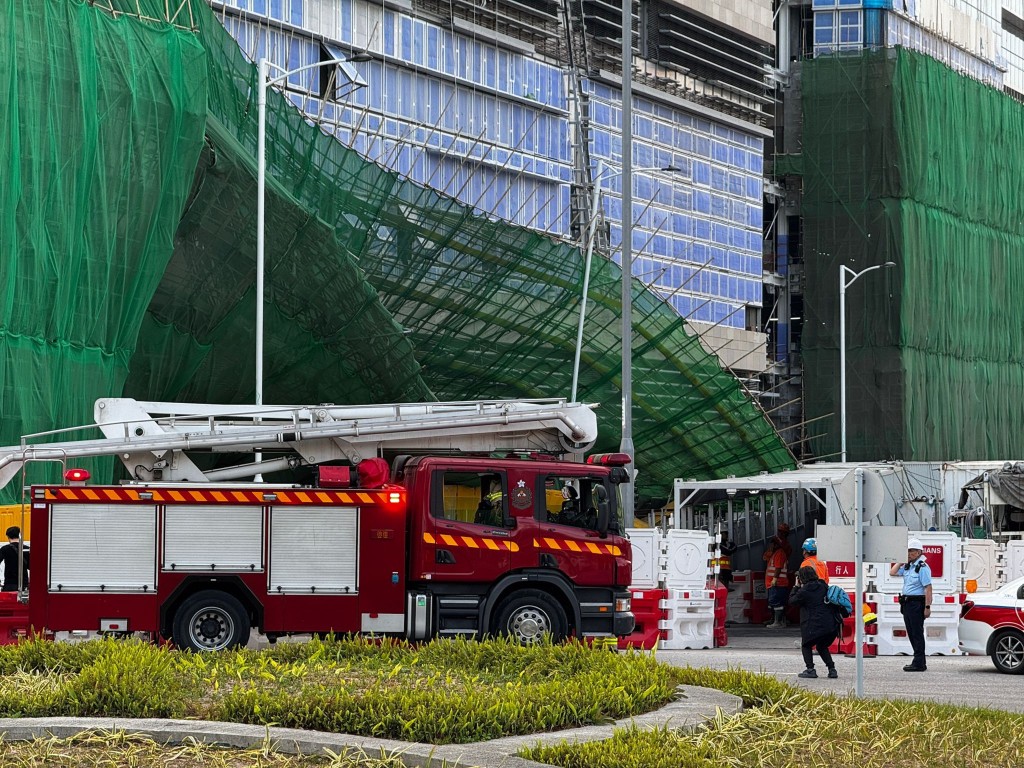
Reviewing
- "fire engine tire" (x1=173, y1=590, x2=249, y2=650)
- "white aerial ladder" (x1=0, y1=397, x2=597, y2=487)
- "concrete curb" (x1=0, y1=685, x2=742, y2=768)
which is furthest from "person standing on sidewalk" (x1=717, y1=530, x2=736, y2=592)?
"concrete curb" (x1=0, y1=685, x2=742, y2=768)

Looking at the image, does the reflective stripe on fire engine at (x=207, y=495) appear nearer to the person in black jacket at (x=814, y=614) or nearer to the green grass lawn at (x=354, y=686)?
the person in black jacket at (x=814, y=614)

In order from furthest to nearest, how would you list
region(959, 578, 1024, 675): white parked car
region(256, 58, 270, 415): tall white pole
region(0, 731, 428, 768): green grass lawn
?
region(256, 58, 270, 415): tall white pole < region(959, 578, 1024, 675): white parked car < region(0, 731, 428, 768): green grass lawn

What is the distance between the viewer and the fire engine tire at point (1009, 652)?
2192 cm

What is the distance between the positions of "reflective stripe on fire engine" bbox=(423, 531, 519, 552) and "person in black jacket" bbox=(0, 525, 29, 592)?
431 centimetres

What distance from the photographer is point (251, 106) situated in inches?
1334

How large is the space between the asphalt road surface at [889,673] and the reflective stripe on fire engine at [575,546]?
1.70m

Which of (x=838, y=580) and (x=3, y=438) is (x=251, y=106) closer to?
(x=3, y=438)

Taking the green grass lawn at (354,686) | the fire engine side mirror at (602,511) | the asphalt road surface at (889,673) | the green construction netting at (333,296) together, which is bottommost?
the asphalt road surface at (889,673)

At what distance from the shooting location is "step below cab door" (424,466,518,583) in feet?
62.0

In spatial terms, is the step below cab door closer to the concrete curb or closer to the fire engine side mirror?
the fire engine side mirror

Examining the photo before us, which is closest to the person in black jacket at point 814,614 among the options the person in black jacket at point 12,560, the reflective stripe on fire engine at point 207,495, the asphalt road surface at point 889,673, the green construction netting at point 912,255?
the asphalt road surface at point 889,673

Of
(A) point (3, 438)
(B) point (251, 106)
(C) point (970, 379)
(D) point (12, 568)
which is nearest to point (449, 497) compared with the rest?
(D) point (12, 568)

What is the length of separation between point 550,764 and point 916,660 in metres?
13.1

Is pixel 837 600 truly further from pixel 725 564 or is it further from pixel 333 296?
pixel 333 296
